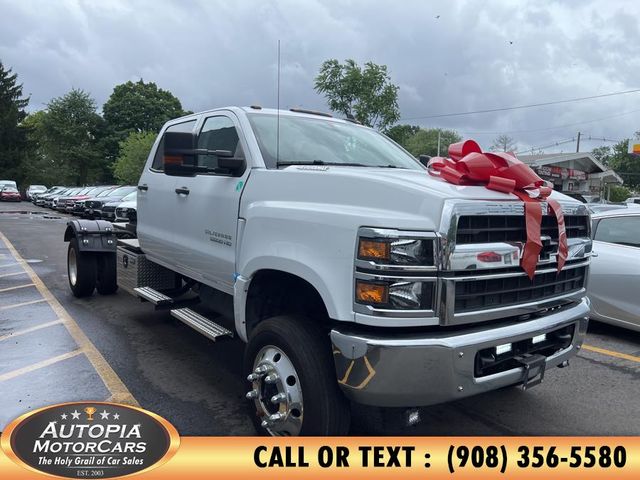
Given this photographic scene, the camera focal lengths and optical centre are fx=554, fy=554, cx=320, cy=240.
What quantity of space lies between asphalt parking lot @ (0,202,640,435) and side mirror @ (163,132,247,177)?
5.03 feet

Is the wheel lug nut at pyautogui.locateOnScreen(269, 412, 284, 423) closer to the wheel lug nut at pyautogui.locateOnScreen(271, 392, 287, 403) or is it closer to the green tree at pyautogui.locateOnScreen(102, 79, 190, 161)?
the wheel lug nut at pyautogui.locateOnScreen(271, 392, 287, 403)

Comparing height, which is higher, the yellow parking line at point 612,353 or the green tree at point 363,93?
the green tree at point 363,93

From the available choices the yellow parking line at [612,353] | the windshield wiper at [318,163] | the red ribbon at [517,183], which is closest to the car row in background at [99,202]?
the windshield wiper at [318,163]

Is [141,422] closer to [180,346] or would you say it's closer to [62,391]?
[62,391]

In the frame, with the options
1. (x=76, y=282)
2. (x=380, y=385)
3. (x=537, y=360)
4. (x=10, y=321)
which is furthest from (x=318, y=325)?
(x=76, y=282)

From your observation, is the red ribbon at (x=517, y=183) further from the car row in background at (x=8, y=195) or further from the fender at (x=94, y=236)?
the car row in background at (x=8, y=195)

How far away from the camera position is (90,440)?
9.77ft

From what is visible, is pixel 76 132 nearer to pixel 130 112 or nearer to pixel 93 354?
pixel 130 112

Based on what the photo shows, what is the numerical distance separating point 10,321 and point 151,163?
2534 millimetres

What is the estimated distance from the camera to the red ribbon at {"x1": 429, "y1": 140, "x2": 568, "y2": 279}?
3.03 metres

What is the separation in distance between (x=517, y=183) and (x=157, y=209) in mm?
3520

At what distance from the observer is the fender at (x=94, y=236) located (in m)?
7.08

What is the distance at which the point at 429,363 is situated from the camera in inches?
105

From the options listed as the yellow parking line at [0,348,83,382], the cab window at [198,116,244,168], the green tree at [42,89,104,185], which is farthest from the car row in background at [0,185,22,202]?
the cab window at [198,116,244,168]
